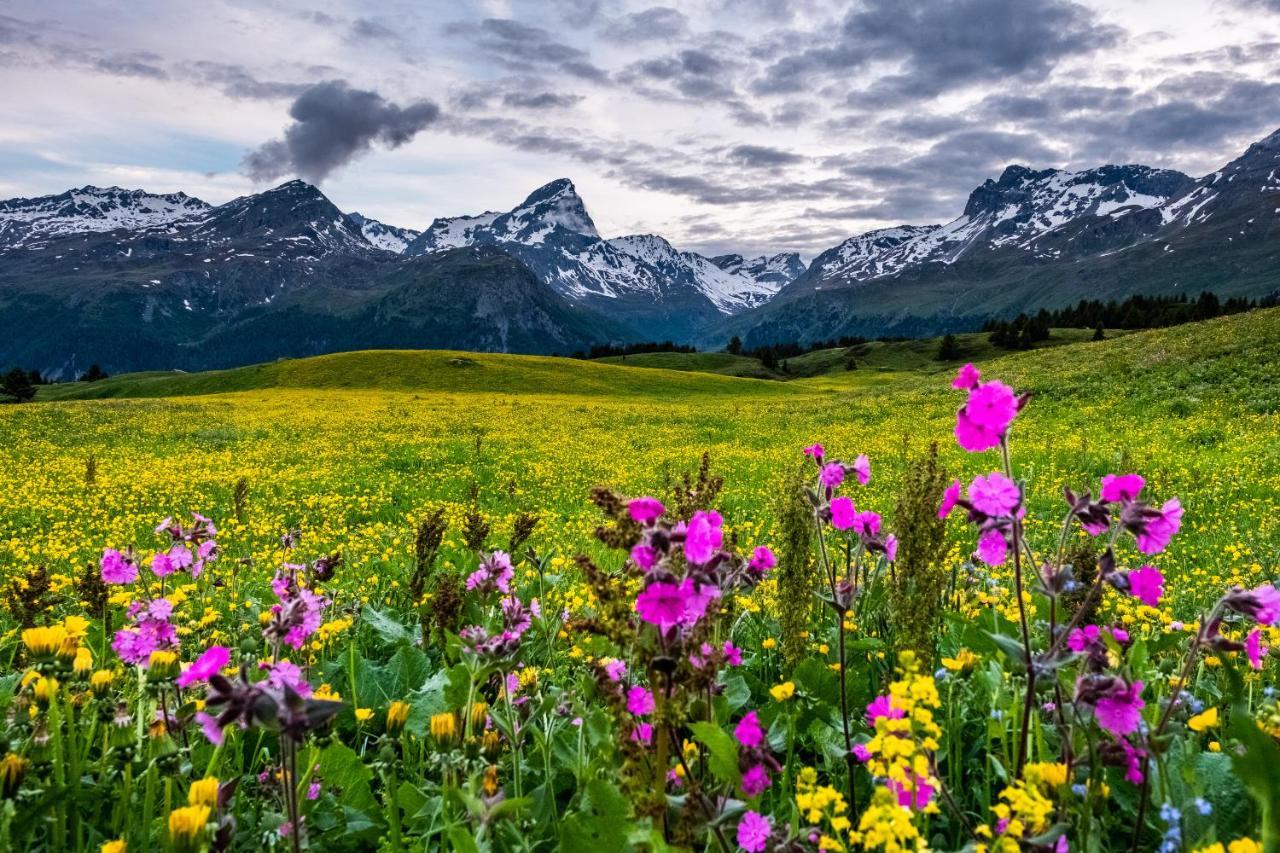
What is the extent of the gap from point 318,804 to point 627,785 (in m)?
1.81

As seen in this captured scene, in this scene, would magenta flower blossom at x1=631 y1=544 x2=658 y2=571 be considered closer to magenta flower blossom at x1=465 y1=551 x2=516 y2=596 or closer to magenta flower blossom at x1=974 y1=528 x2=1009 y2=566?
magenta flower blossom at x1=974 y1=528 x2=1009 y2=566

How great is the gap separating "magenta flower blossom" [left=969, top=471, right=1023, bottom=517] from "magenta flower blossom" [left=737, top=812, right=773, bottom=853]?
1194 mm

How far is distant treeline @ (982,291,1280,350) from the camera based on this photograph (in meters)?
111

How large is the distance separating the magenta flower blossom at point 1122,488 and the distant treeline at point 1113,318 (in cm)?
11938

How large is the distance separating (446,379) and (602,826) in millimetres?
72333

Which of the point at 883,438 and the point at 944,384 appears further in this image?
the point at 944,384

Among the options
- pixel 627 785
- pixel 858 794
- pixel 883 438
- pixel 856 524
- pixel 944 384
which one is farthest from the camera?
pixel 944 384

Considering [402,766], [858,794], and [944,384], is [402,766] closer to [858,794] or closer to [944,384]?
[858,794]

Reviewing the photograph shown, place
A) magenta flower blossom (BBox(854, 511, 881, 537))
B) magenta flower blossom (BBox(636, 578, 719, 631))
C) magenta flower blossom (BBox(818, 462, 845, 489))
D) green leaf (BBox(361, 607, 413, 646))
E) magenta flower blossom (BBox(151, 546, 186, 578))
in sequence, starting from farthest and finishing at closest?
green leaf (BBox(361, 607, 413, 646)) → magenta flower blossom (BBox(151, 546, 186, 578)) → magenta flower blossom (BBox(854, 511, 881, 537)) → magenta flower blossom (BBox(818, 462, 845, 489)) → magenta flower blossom (BBox(636, 578, 719, 631))

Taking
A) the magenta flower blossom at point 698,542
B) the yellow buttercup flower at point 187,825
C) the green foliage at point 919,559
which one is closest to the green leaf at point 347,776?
the yellow buttercup flower at point 187,825

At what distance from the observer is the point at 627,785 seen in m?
2.07

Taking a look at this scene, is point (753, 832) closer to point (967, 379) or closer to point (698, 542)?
point (698, 542)

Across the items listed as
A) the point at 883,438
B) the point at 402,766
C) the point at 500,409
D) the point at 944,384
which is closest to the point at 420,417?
the point at 500,409

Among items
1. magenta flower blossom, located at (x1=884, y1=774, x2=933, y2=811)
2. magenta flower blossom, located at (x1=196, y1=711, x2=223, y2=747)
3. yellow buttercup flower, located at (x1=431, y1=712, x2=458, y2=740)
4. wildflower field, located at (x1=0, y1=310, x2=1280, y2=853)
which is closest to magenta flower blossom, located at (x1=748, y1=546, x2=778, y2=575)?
wildflower field, located at (x1=0, y1=310, x2=1280, y2=853)
